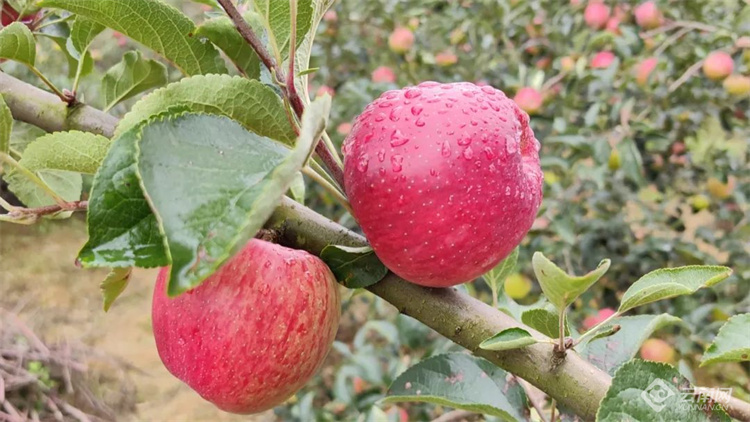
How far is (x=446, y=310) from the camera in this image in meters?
0.40

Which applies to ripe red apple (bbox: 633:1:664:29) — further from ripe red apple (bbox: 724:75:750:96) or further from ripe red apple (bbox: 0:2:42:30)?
ripe red apple (bbox: 0:2:42:30)

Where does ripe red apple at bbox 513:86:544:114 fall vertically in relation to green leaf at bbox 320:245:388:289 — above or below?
below

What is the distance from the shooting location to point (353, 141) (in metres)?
0.40

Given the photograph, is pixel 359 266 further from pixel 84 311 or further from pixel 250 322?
pixel 84 311

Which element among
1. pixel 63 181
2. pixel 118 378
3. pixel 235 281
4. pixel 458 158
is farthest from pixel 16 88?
pixel 118 378

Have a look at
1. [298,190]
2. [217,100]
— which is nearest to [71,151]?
[217,100]

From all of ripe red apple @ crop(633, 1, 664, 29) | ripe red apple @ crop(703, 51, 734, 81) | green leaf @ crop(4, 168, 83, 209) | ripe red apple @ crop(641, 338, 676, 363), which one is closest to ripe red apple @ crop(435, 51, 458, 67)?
ripe red apple @ crop(633, 1, 664, 29)

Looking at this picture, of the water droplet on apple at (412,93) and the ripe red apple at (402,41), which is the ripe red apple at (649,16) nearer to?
the ripe red apple at (402,41)

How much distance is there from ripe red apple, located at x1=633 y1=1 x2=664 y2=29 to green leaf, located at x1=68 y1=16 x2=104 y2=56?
130 cm

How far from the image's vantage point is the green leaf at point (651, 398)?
34 cm

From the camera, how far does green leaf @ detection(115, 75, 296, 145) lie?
1.03 feet

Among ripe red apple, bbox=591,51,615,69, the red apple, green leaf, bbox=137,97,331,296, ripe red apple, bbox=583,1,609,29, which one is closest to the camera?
green leaf, bbox=137,97,331,296

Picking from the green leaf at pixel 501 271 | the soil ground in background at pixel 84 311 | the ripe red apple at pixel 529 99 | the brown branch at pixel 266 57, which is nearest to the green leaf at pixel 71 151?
the brown branch at pixel 266 57

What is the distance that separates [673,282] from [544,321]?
0.33 ft
